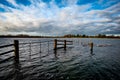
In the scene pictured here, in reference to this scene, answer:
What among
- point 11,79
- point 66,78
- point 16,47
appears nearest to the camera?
→ point 11,79

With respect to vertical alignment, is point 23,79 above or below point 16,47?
below

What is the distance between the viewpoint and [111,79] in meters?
6.72

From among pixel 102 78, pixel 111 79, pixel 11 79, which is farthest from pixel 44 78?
pixel 111 79

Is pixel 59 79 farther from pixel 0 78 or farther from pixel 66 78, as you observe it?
pixel 0 78

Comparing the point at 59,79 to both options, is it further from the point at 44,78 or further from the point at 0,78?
the point at 0,78

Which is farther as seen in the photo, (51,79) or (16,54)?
(16,54)

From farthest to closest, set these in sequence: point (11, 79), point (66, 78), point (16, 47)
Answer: point (16, 47), point (66, 78), point (11, 79)

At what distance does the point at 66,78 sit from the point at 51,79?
100 centimetres

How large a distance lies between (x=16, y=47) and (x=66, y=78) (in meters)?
6.64

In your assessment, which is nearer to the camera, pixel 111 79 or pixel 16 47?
pixel 111 79

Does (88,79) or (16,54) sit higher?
(16,54)

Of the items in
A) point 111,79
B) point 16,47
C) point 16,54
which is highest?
point 16,47

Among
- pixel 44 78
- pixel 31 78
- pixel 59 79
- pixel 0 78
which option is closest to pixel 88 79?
pixel 59 79

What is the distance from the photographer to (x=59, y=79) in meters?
6.40
